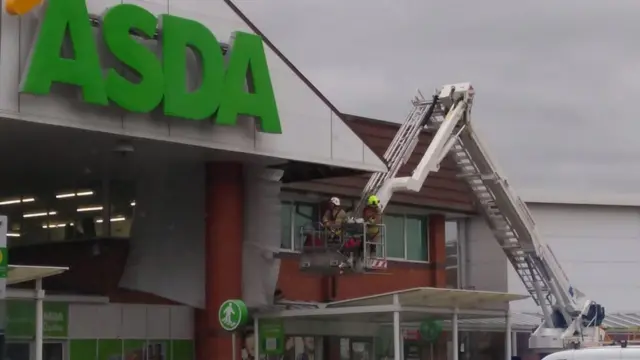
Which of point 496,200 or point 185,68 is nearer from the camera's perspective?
point 185,68

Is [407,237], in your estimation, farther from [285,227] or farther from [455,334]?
[455,334]

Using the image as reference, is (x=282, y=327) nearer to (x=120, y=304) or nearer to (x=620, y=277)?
(x=120, y=304)

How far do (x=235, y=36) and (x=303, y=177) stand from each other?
22.5ft

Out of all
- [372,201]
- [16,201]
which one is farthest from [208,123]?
[16,201]

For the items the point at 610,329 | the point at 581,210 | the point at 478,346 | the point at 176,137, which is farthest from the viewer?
the point at 581,210

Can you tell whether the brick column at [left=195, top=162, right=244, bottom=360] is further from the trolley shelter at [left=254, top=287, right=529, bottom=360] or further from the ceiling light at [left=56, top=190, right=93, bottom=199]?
the ceiling light at [left=56, top=190, right=93, bottom=199]

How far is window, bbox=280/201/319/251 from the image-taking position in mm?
34062

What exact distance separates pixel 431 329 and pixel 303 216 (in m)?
6.79

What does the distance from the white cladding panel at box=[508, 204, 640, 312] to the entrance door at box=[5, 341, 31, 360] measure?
22092 mm

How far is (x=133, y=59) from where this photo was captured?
24.2 metres

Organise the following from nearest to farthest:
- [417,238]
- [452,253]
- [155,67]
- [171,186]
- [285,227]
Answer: [155,67] < [171,186] < [285,227] < [417,238] < [452,253]

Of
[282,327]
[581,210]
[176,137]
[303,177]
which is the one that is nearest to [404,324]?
[282,327]

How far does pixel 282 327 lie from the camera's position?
94.4 feet

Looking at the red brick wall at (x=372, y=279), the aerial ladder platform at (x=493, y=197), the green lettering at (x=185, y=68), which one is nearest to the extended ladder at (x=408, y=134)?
the aerial ladder platform at (x=493, y=197)
